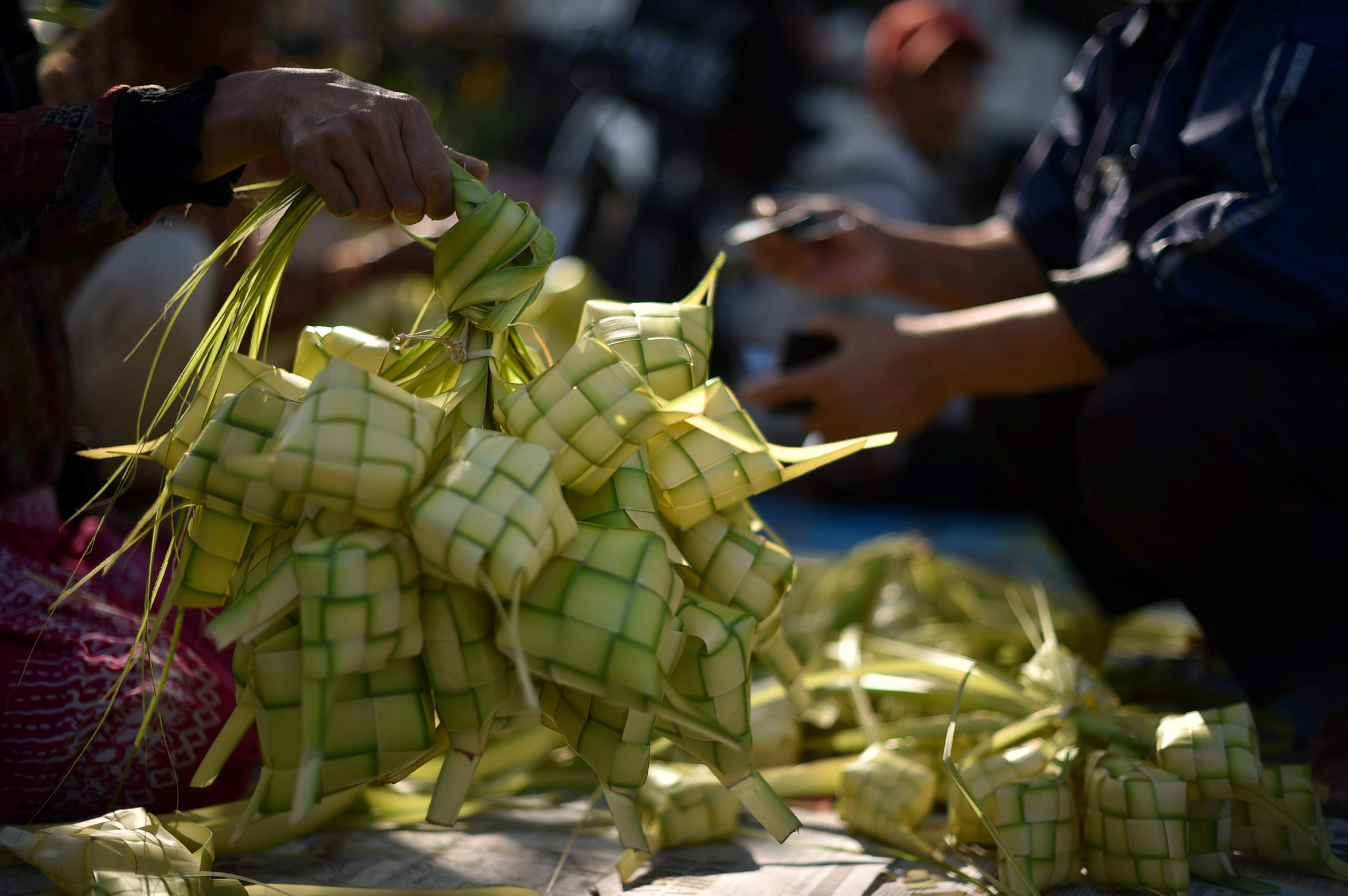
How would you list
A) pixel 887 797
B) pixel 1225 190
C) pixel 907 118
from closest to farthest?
pixel 887 797
pixel 1225 190
pixel 907 118

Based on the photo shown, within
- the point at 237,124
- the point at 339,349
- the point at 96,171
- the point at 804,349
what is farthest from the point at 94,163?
the point at 804,349

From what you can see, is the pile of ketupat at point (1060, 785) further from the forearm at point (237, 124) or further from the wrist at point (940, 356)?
the forearm at point (237, 124)

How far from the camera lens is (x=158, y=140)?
711 millimetres

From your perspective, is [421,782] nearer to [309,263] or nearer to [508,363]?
[508,363]

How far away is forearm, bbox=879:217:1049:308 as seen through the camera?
1.51 meters

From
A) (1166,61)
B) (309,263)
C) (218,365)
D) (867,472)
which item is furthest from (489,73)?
(218,365)

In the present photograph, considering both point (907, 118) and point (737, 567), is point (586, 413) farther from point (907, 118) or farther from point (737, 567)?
point (907, 118)

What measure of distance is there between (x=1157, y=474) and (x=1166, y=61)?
1.78 feet

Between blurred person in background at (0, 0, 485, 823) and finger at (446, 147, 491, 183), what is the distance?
0.17ft

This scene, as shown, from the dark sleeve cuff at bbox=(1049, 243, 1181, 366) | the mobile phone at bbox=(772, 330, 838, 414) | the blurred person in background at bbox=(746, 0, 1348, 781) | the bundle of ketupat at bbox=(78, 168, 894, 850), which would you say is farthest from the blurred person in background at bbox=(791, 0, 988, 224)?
the bundle of ketupat at bbox=(78, 168, 894, 850)

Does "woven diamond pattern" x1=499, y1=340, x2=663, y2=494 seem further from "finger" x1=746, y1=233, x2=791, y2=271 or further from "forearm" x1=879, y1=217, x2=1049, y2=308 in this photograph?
"forearm" x1=879, y1=217, x2=1049, y2=308

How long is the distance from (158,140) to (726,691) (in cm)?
58

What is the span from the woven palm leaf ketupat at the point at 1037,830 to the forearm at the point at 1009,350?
516 millimetres

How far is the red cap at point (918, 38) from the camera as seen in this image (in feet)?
10.5
